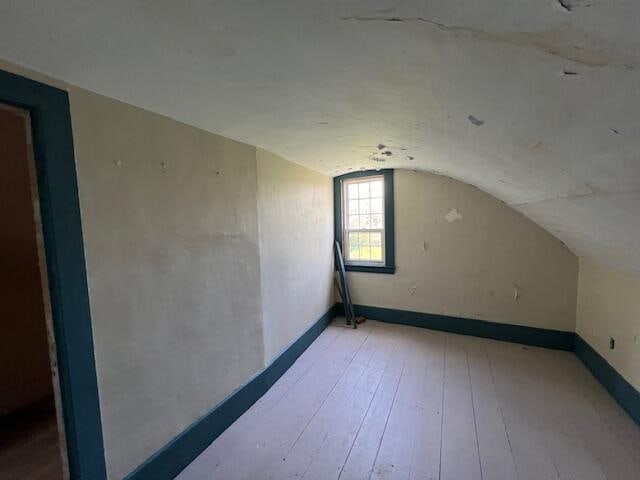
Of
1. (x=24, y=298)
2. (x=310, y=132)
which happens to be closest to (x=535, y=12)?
(x=310, y=132)

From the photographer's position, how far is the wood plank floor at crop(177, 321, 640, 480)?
1.49m

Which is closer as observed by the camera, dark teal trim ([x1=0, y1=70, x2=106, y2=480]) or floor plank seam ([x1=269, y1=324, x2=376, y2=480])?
dark teal trim ([x1=0, y1=70, x2=106, y2=480])

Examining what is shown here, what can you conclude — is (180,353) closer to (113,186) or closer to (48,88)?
(113,186)

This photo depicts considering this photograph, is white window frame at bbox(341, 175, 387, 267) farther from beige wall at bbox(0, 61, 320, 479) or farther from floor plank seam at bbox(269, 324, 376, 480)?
beige wall at bbox(0, 61, 320, 479)

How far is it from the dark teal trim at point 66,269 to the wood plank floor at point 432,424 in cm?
64

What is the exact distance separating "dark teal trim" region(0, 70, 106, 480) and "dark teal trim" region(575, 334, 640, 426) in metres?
3.01

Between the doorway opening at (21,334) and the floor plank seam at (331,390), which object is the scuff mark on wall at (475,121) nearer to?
the floor plank seam at (331,390)

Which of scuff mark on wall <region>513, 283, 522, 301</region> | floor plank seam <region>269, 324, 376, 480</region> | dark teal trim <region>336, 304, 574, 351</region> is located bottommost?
floor plank seam <region>269, 324, 376, 480</region>

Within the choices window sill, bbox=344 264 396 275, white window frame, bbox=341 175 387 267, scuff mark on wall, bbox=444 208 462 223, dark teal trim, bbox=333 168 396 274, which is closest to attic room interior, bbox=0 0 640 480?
scuff mark on wall, bbox=444 208 462 223

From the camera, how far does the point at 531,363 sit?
98.8 inches

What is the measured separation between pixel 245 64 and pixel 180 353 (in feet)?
4.76

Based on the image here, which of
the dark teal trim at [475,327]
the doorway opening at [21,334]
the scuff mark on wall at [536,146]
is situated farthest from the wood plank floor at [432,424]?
the scuff mark on wall at [536,146]

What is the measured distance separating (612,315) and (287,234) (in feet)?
8.60

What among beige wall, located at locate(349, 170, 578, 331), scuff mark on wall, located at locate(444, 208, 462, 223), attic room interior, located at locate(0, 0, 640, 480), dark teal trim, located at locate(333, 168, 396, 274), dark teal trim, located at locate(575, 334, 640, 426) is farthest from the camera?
dark teal trim, located at locate(333, 168, 396, 274)
